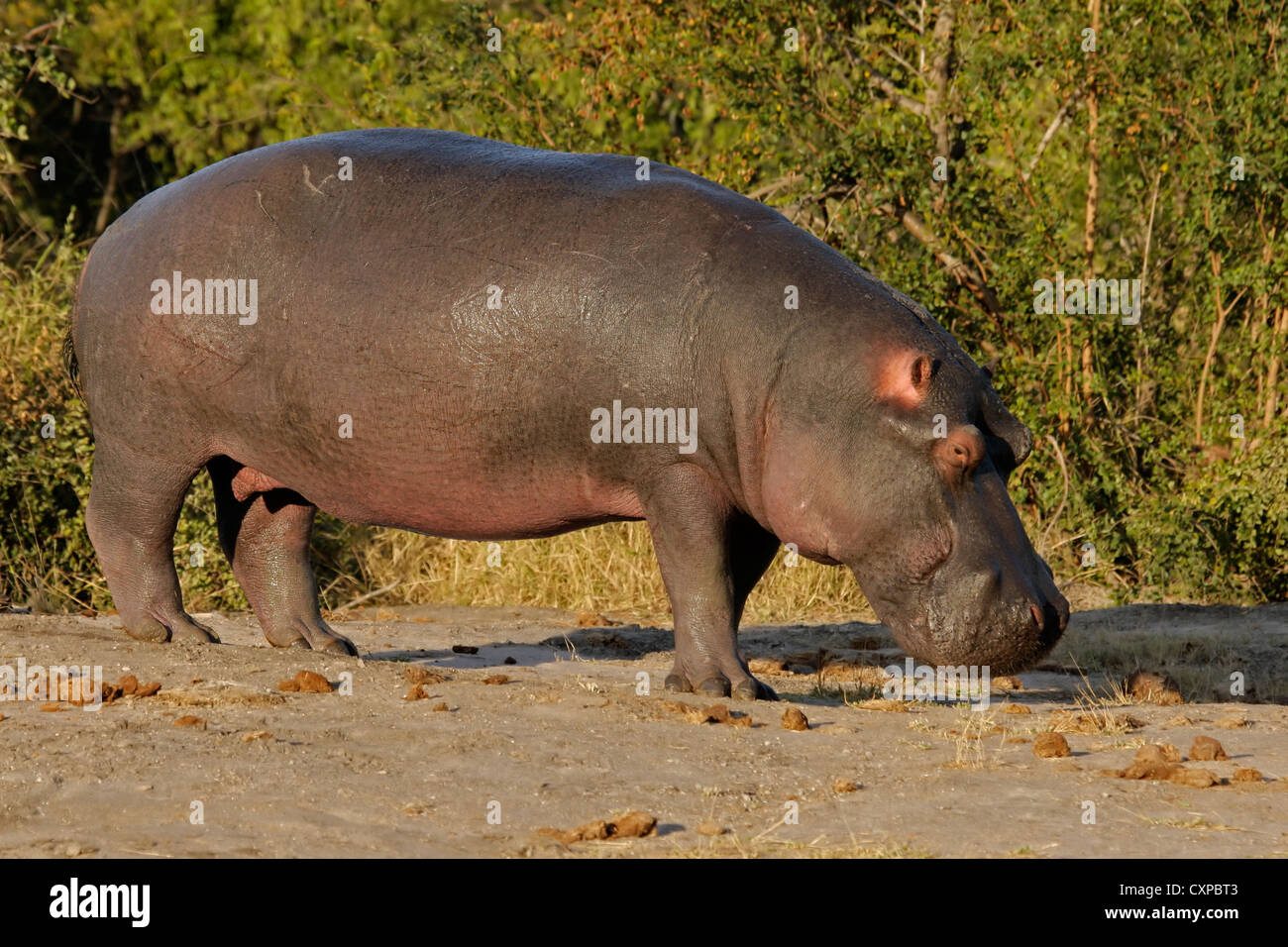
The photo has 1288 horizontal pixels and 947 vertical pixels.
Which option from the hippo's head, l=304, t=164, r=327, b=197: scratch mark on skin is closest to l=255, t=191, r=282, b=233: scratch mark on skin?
l=304, t=164, r=327, b=197: scratch mark on skin

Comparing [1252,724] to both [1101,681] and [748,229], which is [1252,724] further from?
[748,229]

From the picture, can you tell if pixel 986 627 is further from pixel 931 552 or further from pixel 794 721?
pixel 794 721

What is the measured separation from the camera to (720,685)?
6379 millimetres

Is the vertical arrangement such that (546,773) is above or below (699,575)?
below

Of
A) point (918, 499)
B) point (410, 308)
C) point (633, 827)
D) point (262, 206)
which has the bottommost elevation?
point (633, 827)

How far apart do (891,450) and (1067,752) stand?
1197mm

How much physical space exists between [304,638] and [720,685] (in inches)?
86.9

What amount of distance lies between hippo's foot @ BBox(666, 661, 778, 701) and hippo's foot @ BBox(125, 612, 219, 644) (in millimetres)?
2095

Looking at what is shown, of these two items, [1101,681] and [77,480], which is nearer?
[1101,681]

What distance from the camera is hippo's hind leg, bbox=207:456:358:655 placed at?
24.9 ft

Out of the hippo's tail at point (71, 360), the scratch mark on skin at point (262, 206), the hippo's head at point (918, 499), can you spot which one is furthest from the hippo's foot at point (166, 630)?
the hippo's head at point (918, 499)

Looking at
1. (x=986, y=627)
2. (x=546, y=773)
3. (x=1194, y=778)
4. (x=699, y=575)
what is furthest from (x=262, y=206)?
(x=1194, y=778)

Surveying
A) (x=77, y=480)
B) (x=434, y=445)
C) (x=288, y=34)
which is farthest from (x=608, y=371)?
(x=288, y=34)

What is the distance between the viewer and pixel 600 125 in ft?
42.1
